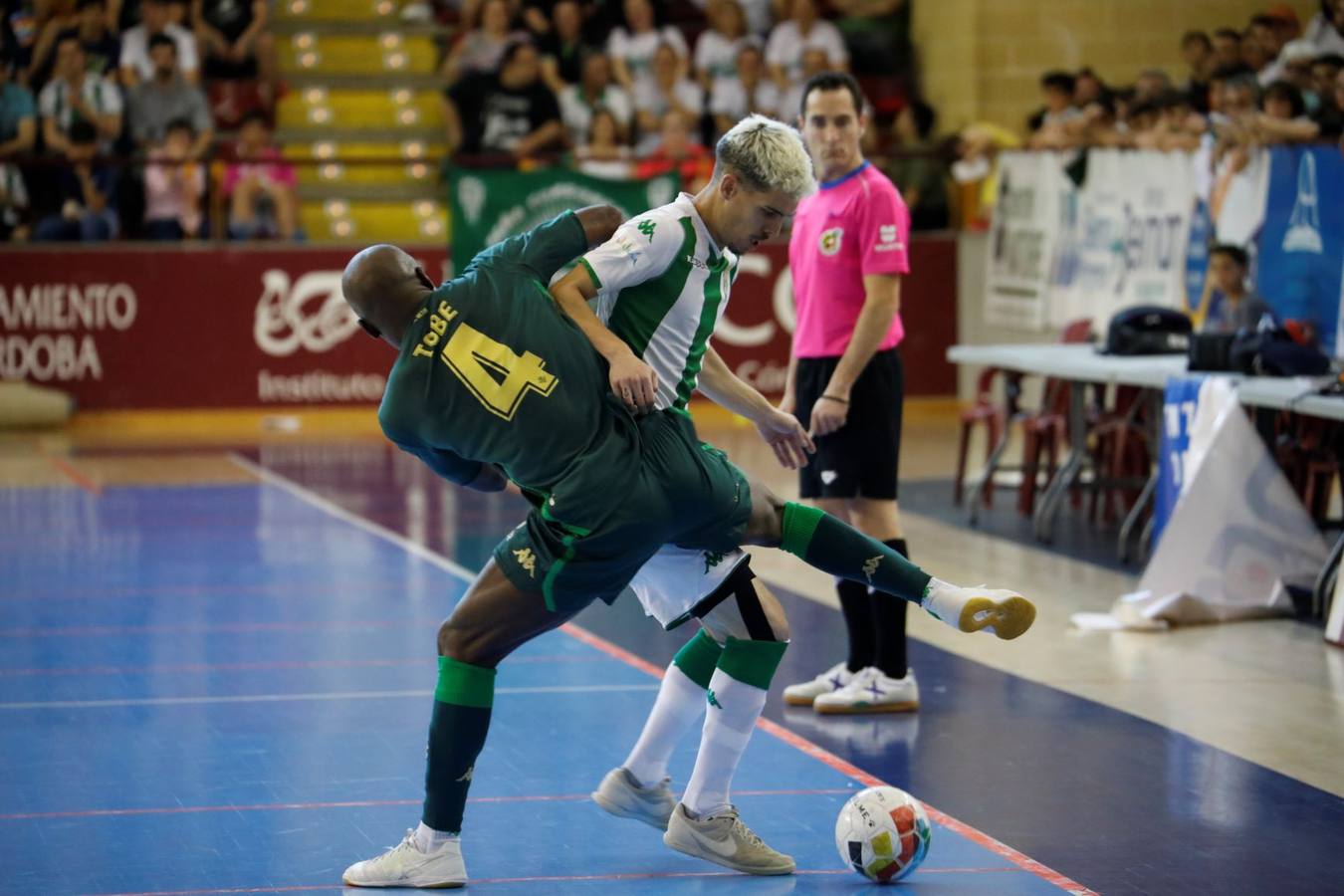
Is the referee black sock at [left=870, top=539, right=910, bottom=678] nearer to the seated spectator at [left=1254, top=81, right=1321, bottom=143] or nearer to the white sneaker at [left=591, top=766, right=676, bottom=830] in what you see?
the white sneaker at [left=591, top=766, right=676, bottom=830]

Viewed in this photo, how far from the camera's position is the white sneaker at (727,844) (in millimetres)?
5105

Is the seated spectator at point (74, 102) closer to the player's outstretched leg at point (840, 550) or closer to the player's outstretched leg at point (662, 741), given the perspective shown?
the player's outstretched leg at point (662, 741)

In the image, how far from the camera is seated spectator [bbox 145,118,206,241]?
55.9 ft

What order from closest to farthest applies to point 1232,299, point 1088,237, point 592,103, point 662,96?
1. point 1232,299
2. point 1088,237
3. point 592,103
4. point 662,96

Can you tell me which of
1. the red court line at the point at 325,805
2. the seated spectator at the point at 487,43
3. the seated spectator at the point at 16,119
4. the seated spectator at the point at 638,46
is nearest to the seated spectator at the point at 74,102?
the seated spectator at the point at 16,119

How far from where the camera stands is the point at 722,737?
5172mm

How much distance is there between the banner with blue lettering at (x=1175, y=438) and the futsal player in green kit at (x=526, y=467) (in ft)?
16.0

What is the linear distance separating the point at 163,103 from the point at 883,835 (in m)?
14.6

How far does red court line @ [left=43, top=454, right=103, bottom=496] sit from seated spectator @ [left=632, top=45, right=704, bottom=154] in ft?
21.6

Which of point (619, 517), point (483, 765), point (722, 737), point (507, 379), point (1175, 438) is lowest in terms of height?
point (483, 765)

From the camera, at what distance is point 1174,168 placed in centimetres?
1344

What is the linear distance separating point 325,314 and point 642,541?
41.6 ft

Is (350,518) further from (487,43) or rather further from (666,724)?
(487,43)

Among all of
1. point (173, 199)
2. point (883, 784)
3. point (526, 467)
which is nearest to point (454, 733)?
point (526, 467)
